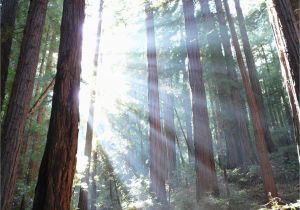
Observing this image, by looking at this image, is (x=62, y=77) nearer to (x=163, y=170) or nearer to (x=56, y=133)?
(x=56, y=133)

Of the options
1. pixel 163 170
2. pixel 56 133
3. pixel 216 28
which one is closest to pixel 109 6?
pixel 216 28

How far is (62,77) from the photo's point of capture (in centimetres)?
531

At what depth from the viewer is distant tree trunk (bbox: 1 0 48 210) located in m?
6.96

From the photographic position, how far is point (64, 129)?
4949 millimetres

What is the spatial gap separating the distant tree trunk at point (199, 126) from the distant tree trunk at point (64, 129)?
7.87m

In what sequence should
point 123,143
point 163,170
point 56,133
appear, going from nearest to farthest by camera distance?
point 56,133, point 163,170, point 123,143

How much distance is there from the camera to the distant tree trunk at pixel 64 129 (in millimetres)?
4629

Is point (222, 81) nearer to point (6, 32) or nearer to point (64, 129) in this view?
point (6, 32)

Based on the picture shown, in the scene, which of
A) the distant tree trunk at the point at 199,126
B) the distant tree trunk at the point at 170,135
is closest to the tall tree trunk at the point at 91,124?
the distant tree trunk at the point at 199,126

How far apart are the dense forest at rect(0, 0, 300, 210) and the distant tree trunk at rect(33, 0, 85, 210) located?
2cm

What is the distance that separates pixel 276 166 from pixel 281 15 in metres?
13.0

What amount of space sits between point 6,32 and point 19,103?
2.61 m

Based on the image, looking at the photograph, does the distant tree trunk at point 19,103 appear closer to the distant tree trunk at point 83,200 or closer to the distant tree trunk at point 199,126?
the distant tree trunk at point 199,126

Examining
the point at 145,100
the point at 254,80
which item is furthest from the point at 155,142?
the point at 145,100
